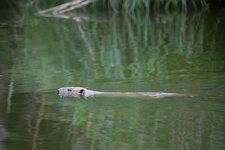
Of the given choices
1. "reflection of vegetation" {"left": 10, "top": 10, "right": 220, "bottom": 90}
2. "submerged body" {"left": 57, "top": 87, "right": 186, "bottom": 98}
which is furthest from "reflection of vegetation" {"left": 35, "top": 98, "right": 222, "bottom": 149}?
"reflection of vegetation" {"left": 10, "top": 10, "right": 220, "bottom": 90}

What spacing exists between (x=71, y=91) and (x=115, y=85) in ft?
1.93

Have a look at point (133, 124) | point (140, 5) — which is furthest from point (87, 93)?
point (140, 5)

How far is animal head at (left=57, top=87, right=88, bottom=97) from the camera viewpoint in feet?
17.8

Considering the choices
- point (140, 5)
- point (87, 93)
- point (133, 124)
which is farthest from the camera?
point (140, 5)

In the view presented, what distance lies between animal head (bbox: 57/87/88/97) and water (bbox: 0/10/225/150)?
0.10 meters

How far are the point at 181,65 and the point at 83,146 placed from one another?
3097 millimetres

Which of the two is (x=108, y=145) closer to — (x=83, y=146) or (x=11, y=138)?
(x=83, y=146)

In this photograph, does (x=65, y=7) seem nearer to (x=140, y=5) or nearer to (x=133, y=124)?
(x=140, y=5)

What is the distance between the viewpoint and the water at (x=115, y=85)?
409 centimetres

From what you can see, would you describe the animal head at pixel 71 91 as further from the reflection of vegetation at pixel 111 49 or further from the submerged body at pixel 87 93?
the reflection of vegetation at pixel 111 49

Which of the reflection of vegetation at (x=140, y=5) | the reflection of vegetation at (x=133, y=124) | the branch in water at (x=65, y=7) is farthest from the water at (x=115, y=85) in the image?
the branch in water at (x=65, y=7)

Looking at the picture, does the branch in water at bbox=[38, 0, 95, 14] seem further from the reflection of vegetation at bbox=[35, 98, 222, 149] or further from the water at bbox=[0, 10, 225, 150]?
the reflection of vegetation at bbox=[35, 98, 222, 149]

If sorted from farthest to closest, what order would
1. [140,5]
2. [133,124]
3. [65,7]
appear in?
[65,7]
[140,5]
[133,124]

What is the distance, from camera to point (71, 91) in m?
5.48
